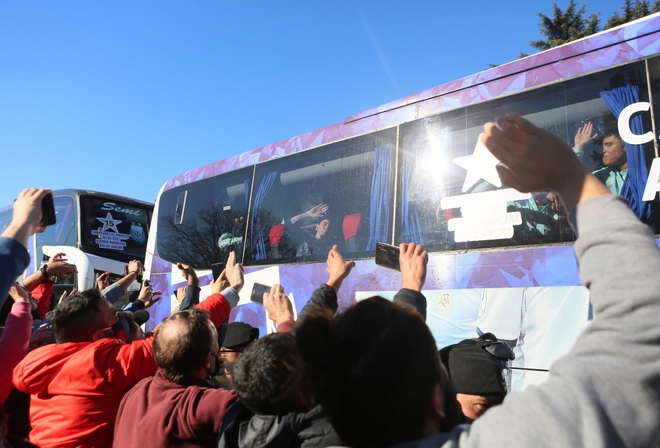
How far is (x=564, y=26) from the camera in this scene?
22.7 metres

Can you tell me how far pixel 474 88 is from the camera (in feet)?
13.8

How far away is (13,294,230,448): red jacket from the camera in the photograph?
2365mm

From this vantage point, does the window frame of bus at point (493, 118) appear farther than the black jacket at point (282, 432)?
Yes

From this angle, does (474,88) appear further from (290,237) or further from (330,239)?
(290,237)

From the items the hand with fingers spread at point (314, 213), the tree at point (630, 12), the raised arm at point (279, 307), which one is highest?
the tree at point (630, 12)

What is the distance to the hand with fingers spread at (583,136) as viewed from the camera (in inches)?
138

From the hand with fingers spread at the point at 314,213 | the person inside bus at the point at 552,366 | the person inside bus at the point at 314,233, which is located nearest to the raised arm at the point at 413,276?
the person inside bus at the point at 552,366

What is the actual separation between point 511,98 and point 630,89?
2.78 feet

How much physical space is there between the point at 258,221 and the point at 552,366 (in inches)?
203

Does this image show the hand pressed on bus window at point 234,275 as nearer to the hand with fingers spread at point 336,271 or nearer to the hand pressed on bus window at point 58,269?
the hand with fingers spread at point 336,271

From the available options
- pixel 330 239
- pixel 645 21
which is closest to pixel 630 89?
pixel 645 21

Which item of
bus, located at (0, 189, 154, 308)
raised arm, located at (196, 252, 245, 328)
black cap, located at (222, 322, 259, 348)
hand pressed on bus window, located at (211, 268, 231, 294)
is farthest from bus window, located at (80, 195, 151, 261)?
raised arm, located at (196, 252, 245, 328)

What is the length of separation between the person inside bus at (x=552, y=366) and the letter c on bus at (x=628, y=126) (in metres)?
2.82

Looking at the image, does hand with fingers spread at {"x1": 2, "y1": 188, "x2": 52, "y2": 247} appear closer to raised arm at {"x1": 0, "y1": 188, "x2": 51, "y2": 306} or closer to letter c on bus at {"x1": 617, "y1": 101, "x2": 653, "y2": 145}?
raised arm at {"x1": 0, "y1": 188, "x2": 51, "y2": 306}
